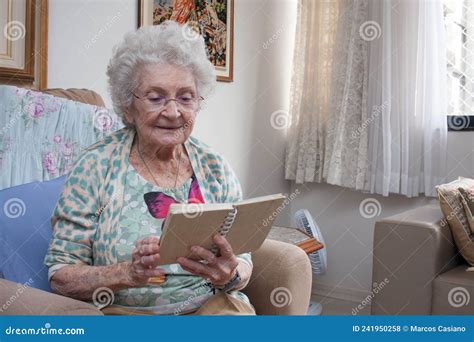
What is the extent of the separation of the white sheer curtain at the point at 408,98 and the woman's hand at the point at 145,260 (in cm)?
191

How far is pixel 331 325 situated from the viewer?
116 cm

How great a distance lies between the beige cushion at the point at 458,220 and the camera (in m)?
2.20

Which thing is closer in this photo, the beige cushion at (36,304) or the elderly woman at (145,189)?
the beige cushion at (36,304)

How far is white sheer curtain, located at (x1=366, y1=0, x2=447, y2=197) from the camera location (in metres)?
2.79

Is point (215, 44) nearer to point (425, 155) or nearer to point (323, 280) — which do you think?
point (425, 155)

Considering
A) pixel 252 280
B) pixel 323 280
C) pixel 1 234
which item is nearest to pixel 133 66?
pixel 1 234
